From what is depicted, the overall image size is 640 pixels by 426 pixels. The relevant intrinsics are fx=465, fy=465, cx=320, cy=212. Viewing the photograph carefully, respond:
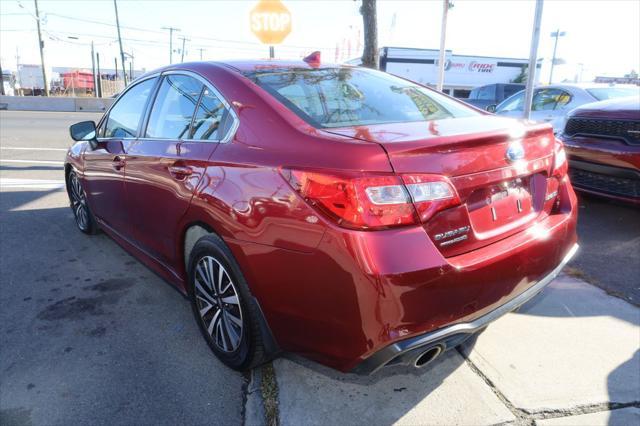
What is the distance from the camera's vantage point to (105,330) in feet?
9.96

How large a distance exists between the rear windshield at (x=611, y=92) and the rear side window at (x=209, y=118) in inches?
265

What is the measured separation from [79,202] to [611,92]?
7.68m

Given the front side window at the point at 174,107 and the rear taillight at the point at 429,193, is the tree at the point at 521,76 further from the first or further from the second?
the rear taillight at the point at 429,193

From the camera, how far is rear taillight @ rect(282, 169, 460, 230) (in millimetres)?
1763

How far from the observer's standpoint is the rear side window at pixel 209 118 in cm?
248

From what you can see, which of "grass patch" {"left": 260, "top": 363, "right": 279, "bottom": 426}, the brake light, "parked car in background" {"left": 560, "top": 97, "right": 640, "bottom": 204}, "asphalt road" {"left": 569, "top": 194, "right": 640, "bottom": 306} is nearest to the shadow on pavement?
"grass patch" {"left": 260, "top": 363, "right": 279, "bottom": 426}

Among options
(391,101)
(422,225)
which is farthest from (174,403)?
(391,101)

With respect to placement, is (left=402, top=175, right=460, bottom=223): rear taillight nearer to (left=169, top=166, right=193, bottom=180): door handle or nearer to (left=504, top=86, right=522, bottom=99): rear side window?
(left=169, top=166, right=193, bottom=180): door handle

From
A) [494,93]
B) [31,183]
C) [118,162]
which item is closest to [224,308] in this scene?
[118,162]

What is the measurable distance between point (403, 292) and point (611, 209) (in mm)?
4918

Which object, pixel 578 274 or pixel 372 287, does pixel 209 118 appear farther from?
pixel 578 274

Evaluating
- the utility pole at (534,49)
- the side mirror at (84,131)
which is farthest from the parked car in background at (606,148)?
the side mirror at (84,131)

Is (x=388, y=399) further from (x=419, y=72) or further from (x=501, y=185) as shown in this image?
→ (x=419, y=72)

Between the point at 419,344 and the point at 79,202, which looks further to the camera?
the point at 79,202
